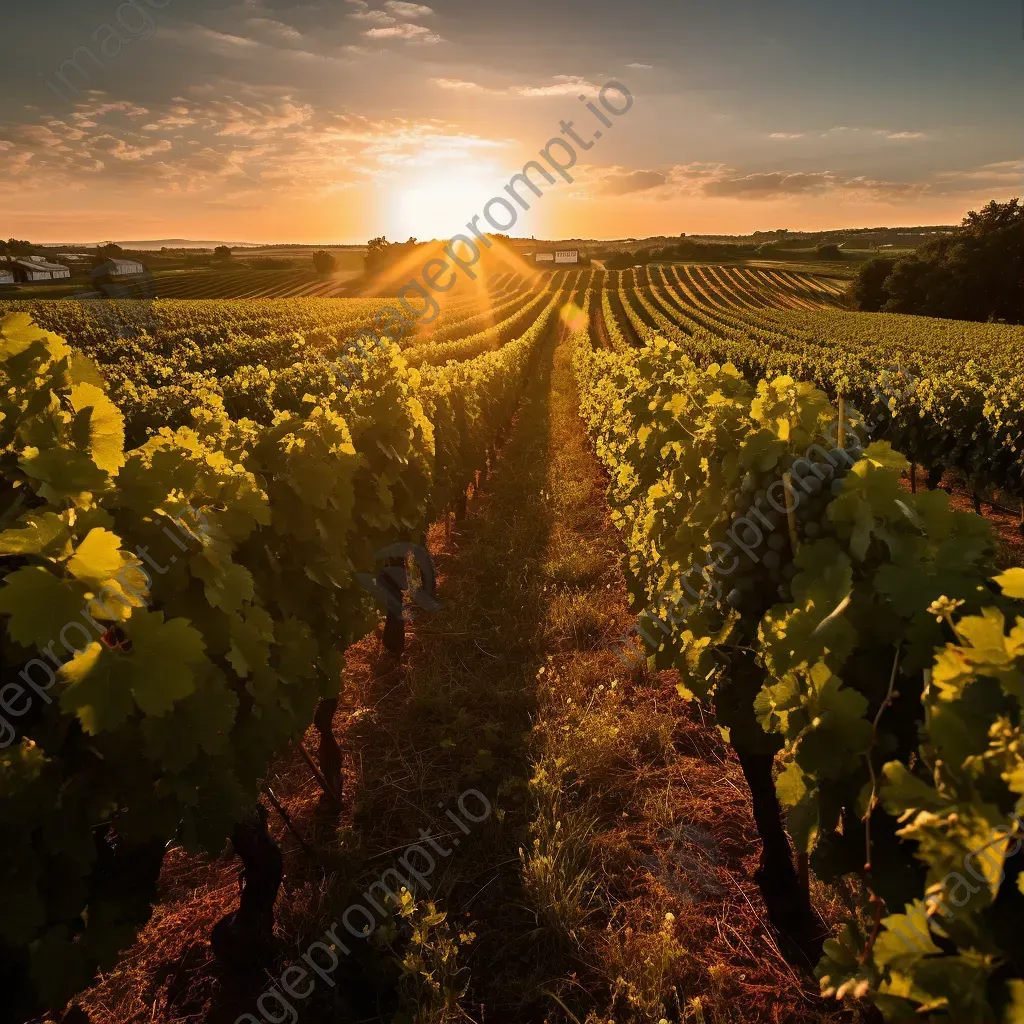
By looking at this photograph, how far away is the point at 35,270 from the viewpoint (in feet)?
259

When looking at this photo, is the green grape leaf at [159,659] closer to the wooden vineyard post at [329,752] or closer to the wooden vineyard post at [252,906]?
the wooden vineyard post at [252,906]

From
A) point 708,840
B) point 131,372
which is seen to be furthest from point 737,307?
point 708,840

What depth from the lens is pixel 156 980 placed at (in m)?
3.44

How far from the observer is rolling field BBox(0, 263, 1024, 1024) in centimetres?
199

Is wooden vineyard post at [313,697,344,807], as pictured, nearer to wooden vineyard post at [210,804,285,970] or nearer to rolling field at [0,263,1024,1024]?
rolling field at [0,263,1024,1024]

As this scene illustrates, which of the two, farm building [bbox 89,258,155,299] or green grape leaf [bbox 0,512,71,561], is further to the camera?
farm building [bbox 89,258,155,299]

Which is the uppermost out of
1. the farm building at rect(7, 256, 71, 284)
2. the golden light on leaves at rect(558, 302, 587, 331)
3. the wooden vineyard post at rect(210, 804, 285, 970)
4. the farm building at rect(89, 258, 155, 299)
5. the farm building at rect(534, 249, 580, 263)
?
the farm building at rect(534, 249, 580, 263)

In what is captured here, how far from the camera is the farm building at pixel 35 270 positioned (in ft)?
251

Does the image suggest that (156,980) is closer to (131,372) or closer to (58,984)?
(58,984)

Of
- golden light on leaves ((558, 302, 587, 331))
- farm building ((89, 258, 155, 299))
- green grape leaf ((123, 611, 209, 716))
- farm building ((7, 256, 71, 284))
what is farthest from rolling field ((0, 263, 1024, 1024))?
farm building ((7, 256, 71, 284))

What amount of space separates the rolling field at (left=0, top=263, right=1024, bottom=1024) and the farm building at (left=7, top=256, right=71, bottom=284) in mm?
93941

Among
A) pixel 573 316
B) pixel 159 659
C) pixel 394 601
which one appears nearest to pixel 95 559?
pixel 159 659

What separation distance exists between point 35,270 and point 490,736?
331 feet
